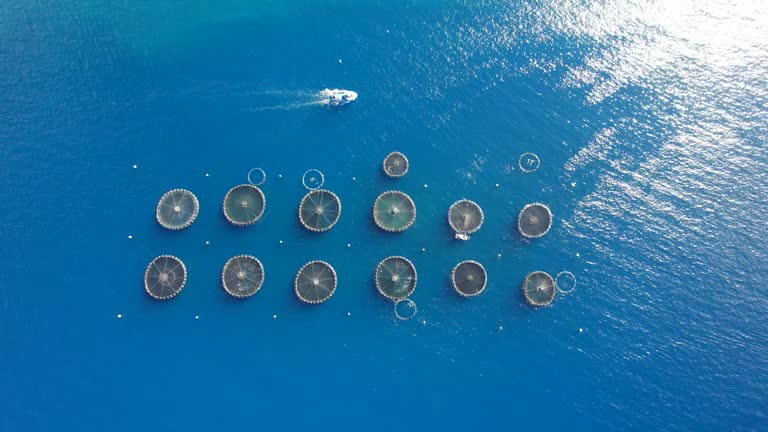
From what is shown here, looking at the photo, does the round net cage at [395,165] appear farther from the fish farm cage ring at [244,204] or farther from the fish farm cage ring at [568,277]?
the fish farm cage ring at [568,277]

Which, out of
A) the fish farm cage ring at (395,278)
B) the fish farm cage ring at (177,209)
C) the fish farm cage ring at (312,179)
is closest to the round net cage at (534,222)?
the fish farm cage ring at (395,278)

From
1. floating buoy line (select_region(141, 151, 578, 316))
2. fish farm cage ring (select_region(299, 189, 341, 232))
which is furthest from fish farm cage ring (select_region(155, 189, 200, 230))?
fish farm cage ring (select_region(299, 189, 341, 232))

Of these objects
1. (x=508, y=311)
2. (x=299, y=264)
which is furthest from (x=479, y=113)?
(x=299, y=264)

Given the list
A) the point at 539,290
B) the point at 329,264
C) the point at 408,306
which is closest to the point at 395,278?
the point at 408,306

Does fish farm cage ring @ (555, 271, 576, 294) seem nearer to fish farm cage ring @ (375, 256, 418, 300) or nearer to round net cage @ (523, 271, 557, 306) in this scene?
round net cage @ (523, 271, 557, 306)

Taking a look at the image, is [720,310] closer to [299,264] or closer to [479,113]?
[479,113]

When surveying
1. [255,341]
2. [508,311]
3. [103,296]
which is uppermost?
[508,311]

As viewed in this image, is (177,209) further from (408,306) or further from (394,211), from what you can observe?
(408,306)
